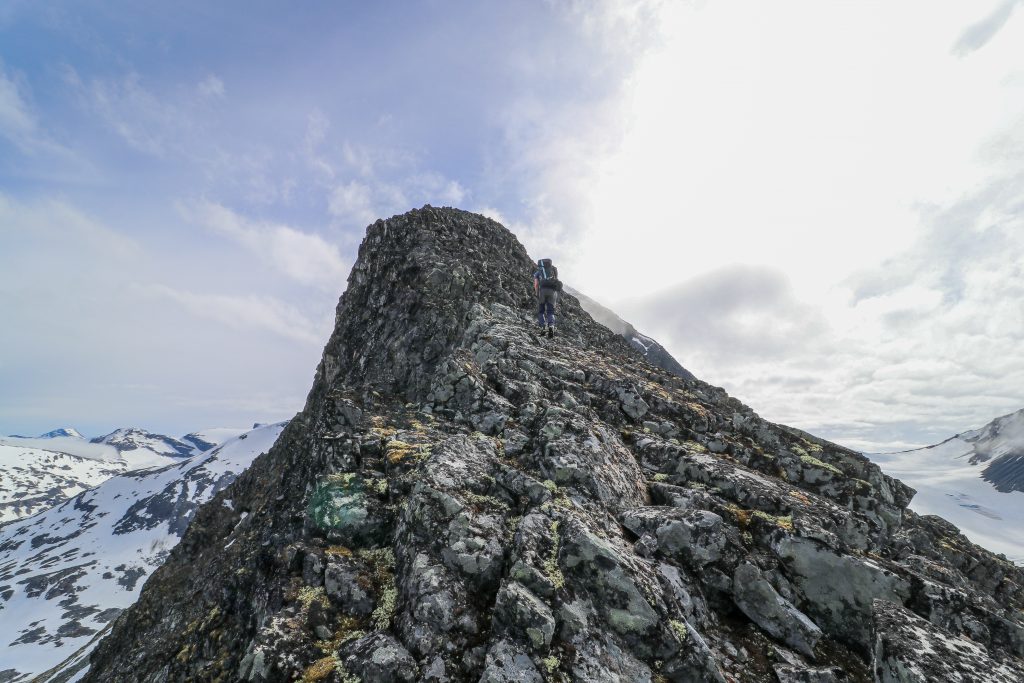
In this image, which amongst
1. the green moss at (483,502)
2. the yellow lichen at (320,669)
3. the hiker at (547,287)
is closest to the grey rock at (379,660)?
the yellow lichen at (320,669)

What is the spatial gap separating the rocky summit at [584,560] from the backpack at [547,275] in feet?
29.0

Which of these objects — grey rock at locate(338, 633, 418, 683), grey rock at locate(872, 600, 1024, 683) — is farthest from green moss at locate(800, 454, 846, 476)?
grey rock at locate(338, 633, 418, 683)

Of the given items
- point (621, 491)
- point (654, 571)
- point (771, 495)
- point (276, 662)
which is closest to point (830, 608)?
point (771, 495)

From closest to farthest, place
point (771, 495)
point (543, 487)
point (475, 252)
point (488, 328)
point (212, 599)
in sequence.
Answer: point (543, 487) < point (771, 495) < point (212, 599) < point (488, 328) < point (475, 252)

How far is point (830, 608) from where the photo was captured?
10.4 metres

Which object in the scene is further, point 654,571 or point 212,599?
point 212,599

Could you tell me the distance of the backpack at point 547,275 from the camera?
29.0 m

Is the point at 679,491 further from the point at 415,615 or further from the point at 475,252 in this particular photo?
the point at 475,252

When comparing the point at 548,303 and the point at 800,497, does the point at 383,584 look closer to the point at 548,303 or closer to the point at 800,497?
the point at 800,497

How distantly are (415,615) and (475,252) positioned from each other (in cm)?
3405

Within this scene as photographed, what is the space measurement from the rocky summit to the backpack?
884cm

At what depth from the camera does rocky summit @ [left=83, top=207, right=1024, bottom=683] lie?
28.6 ft

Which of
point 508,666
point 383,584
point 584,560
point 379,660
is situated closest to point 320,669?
point 379,660

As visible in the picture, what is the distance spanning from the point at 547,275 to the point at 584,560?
21456 mm
